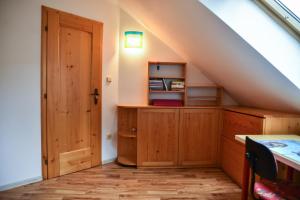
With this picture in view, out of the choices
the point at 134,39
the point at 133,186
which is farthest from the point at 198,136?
the point at 134,39

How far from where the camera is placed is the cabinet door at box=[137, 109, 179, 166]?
304cm

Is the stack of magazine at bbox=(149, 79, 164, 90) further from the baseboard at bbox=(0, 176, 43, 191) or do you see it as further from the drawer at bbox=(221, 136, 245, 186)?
the baseboard at bbox=(0, 176, 43, 191)

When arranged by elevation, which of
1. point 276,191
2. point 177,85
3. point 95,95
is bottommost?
point 276,191

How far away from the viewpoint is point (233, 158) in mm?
2762

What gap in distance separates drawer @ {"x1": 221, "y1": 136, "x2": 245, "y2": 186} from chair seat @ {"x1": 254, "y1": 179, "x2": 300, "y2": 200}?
0.91 meters

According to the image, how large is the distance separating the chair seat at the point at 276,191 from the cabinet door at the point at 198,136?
1448 mm

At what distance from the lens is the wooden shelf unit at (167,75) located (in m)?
3.29

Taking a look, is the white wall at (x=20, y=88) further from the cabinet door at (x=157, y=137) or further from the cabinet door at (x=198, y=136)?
the cabinet door at (x=198, y=136)

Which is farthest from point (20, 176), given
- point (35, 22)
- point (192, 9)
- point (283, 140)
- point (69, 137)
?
point (283, 140)

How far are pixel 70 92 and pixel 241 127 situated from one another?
7.46 ft

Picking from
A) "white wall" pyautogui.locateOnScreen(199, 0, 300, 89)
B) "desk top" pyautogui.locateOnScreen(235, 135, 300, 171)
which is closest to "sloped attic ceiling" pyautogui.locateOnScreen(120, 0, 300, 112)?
"white wall" pyautogui.locateOnScreen(199, 0, 300, 89)

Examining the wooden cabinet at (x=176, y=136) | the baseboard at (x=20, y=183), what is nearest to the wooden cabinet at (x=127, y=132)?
the wooden cabinet at (x=176, y=136)

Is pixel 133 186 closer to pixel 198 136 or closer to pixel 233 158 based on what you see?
pixel 198 136

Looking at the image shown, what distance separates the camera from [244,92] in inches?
112
